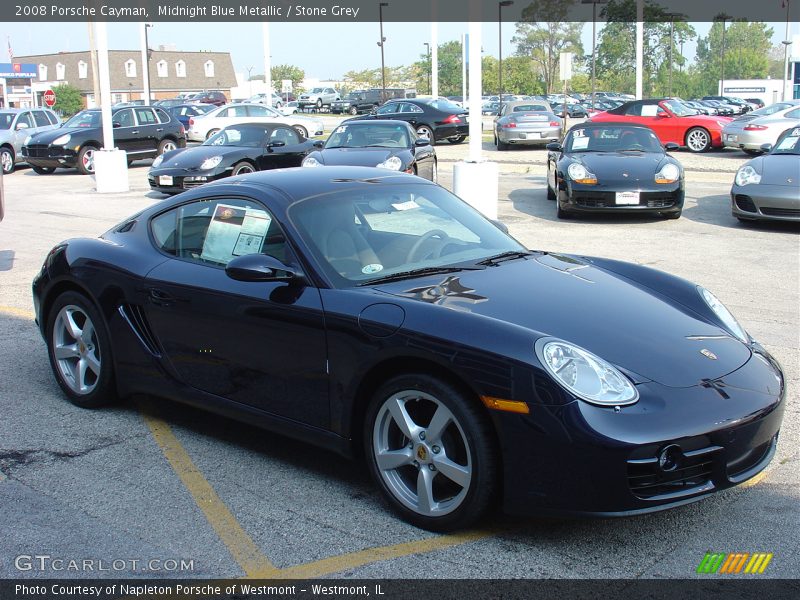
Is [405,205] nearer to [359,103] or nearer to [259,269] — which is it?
[259,269]

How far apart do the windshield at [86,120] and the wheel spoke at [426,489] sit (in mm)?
22173

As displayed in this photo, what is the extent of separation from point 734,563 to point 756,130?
828 inches

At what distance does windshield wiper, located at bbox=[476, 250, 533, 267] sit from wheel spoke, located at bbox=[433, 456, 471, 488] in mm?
1231

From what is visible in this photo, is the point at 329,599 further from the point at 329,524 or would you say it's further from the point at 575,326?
the point at 575,326

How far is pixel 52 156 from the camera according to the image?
23.0m

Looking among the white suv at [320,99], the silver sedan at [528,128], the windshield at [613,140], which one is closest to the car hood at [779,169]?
the windshield at [613,140]

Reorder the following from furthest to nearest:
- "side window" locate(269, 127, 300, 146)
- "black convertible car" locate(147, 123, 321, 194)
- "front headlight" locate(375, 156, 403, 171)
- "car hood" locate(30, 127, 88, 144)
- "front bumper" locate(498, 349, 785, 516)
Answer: "car hood" locate(30, 127, 88, 144) < "side window" locate(269, 127, 300, 146) < "black convertible car" locate(147, 123, 321, 194) < "front headlight" locate(375, 156, 403, 171) < "front bumper" locate(498, 349, 785, 516)

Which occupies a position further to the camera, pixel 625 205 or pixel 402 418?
pixel 625 205

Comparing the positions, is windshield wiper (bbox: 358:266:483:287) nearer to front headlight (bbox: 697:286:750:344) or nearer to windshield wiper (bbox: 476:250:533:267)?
windshield wiper (bbox: 476:250:533:267)

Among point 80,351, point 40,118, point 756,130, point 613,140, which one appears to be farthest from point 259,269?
point 40,118

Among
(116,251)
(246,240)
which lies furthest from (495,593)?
(116,251)

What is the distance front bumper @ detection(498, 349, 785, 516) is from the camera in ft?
10.7

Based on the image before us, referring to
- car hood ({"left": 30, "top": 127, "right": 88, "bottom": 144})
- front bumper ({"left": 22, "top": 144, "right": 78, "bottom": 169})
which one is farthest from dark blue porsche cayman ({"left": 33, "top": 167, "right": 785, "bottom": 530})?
car hood ({"left": 30, "top": 127, "right": 88, "bottom": 144})

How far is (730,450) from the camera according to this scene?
11.3ft
